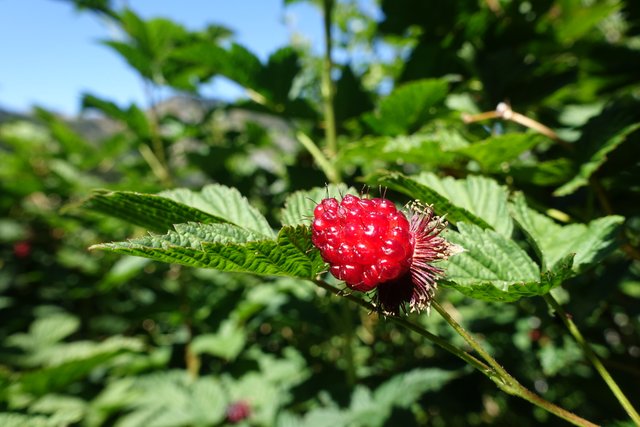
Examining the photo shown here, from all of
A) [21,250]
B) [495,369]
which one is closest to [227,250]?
[495,369]

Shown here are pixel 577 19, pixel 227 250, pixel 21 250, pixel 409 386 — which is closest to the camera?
pixel 227 250

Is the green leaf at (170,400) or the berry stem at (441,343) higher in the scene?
the berry stem at (441,343)

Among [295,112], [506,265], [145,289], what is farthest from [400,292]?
[145,289]

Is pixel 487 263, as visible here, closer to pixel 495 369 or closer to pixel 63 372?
pixel 495 369

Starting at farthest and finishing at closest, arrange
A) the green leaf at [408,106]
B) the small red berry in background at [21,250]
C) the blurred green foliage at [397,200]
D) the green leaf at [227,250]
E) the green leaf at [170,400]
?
1. the small red berry in background at [21,250]
2. the green leaf at [170,400]
3. the green leaf at [408,106]
4. the blurred green foliage at [397,200]
5. the green leaf at [227,250]

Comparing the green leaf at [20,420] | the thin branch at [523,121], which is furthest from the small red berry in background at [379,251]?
the green leaf at [20,420]

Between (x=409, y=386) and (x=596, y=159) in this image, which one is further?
(x=409, y=386)

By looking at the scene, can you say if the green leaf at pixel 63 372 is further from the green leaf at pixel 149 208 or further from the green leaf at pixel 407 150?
the green leaf at pixel 407 150

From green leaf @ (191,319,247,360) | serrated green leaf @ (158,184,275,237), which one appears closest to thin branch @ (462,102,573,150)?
serrated green leaf @ (158,184,275,237)
